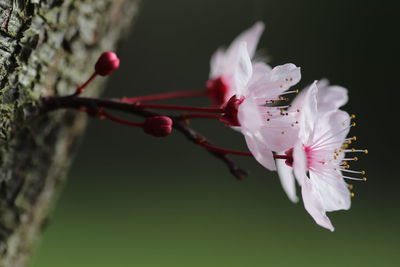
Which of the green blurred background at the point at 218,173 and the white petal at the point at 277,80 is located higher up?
the green blurred background at the point at 218,173

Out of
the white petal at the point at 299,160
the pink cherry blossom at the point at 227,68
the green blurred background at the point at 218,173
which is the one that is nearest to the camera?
the white petal at the point at 299,160

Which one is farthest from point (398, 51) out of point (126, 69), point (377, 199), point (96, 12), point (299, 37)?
point (96, 12)

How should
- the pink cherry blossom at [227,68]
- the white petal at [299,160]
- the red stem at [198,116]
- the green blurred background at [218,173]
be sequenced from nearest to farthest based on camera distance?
the white petal at [299,160]
the red stem at [198,116]
the pink cherry blossom at [227,68]
the green blurred background at [218,173]

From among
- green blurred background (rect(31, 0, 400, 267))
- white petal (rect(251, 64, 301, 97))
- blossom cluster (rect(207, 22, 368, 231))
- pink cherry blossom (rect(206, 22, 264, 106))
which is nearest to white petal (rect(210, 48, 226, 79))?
pink cherry blossom (rect(206, 22, 264, 106))

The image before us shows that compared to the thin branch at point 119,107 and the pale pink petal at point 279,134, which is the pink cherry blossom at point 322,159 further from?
the thin branch at point 119,107

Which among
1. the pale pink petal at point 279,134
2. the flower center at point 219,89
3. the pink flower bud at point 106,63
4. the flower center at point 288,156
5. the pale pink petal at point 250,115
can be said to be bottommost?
the flower center at point 288,156

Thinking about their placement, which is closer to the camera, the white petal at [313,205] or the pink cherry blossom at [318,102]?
the white petal at [313,205]

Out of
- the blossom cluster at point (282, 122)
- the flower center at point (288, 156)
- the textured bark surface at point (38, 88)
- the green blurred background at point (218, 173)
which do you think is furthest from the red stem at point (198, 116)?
the green blurred background at point (218, 173)

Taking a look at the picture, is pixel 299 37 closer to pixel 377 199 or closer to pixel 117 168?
pixel 377 199
